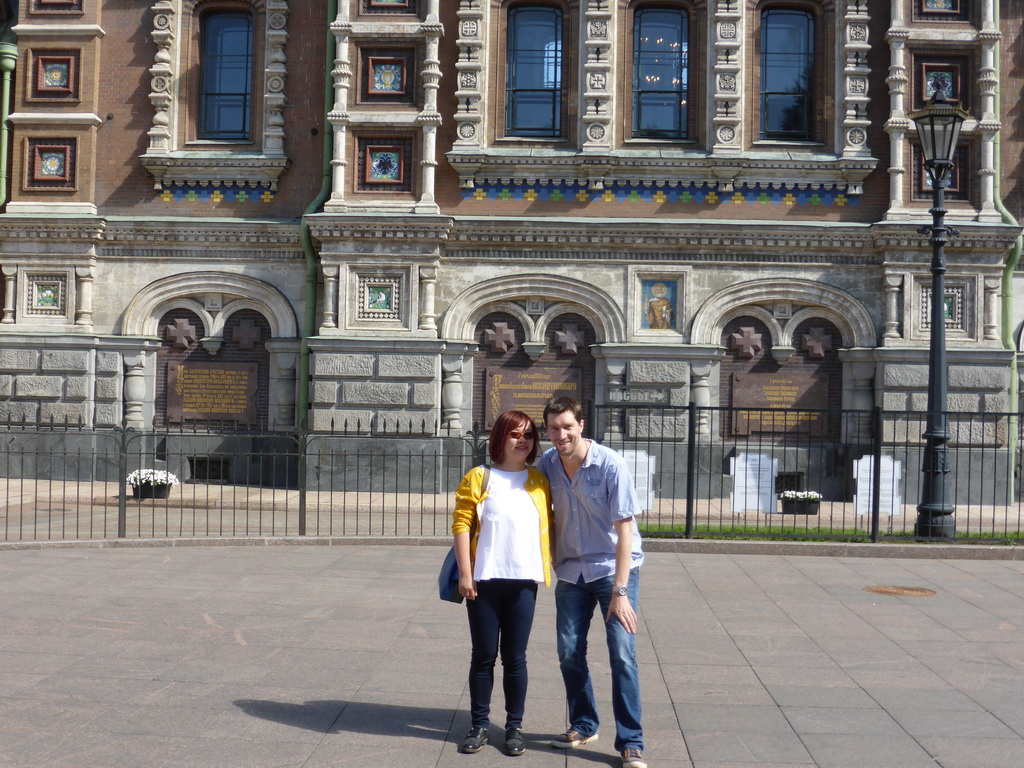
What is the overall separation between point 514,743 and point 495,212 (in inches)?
569

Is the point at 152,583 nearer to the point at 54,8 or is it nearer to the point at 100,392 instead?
the point at 100,392

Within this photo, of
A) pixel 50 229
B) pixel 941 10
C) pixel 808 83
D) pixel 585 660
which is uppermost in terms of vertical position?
pixel 941 10

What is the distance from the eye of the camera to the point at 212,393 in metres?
19.4

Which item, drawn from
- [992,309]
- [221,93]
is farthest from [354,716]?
[221,93]

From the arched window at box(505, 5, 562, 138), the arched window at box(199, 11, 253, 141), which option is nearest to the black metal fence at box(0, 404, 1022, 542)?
the arched window at box(505, 5, 562, 138)

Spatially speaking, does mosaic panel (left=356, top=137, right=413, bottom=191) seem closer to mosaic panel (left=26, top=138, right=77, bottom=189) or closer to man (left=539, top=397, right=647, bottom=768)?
mosaic panel (left=26, top=138, right=77, bottom=189)

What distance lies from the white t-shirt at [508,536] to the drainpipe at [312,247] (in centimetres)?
1401

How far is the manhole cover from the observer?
9.79m

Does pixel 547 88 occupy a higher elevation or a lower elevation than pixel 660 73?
lower

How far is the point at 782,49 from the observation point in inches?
762

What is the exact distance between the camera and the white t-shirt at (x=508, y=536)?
5.20 metres

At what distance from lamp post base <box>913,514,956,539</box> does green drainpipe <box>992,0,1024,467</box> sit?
6.08 m

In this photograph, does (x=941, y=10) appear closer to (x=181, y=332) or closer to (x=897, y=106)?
(x=897, y=106)

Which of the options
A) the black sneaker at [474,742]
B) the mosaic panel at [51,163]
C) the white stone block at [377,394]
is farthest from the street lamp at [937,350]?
the mosaic panel at [51,163]
